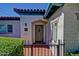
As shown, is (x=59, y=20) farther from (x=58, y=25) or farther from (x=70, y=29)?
(x=70, y=29)

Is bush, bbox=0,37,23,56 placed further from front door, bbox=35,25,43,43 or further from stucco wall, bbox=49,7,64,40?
stucco wall, bbox=49,7,64,40

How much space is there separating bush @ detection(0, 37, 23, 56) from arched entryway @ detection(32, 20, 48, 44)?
304mm

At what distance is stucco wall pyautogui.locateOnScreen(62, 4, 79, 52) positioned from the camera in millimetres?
6078

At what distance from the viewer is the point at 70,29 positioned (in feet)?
20.1

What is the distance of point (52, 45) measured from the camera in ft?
20.3

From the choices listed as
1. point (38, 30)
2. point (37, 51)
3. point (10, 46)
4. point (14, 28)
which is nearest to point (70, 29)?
point (38, 30)

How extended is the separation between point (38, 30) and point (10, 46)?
647 mm

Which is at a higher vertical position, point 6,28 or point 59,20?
point 59,20

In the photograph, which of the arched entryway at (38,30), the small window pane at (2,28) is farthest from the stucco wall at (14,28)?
the arched entryway at (38,30)

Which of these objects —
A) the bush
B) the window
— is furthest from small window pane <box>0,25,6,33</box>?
the bush

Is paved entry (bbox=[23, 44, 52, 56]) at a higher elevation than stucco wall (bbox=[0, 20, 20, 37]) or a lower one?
lower

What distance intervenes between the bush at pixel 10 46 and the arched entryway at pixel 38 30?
1.00ft

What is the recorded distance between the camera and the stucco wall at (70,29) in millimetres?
6078

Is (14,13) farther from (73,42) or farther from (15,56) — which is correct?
(73,42)
